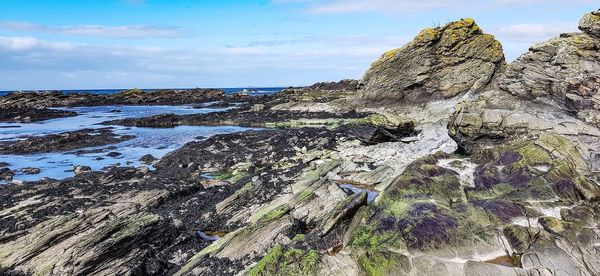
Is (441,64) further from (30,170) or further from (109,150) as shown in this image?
(30,170)

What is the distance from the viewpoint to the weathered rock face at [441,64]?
4344 cm

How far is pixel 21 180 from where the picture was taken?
24.7m

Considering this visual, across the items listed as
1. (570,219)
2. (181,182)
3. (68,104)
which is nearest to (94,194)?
(181,182)

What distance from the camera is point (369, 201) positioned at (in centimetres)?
1739

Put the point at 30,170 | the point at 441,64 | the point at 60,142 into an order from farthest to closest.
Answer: the point at 441,64 → the point at 60,142 → the point at 30,170

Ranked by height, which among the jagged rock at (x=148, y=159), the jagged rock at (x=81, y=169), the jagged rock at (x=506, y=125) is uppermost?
the jagged rock at (x=506, y=125)

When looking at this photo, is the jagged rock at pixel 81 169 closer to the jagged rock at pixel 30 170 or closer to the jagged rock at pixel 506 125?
the jagged rock at pixel 30 170

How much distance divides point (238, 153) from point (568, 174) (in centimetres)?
1997

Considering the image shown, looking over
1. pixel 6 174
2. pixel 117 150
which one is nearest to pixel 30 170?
pixel 6 174

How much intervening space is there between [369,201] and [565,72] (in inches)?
598

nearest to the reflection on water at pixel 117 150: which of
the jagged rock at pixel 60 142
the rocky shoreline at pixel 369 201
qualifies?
the jagged rock at pixel 60 142

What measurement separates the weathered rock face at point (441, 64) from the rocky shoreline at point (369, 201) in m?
14.4

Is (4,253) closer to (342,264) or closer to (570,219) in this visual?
(342,264)

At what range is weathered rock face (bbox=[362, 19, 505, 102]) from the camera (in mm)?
43438
